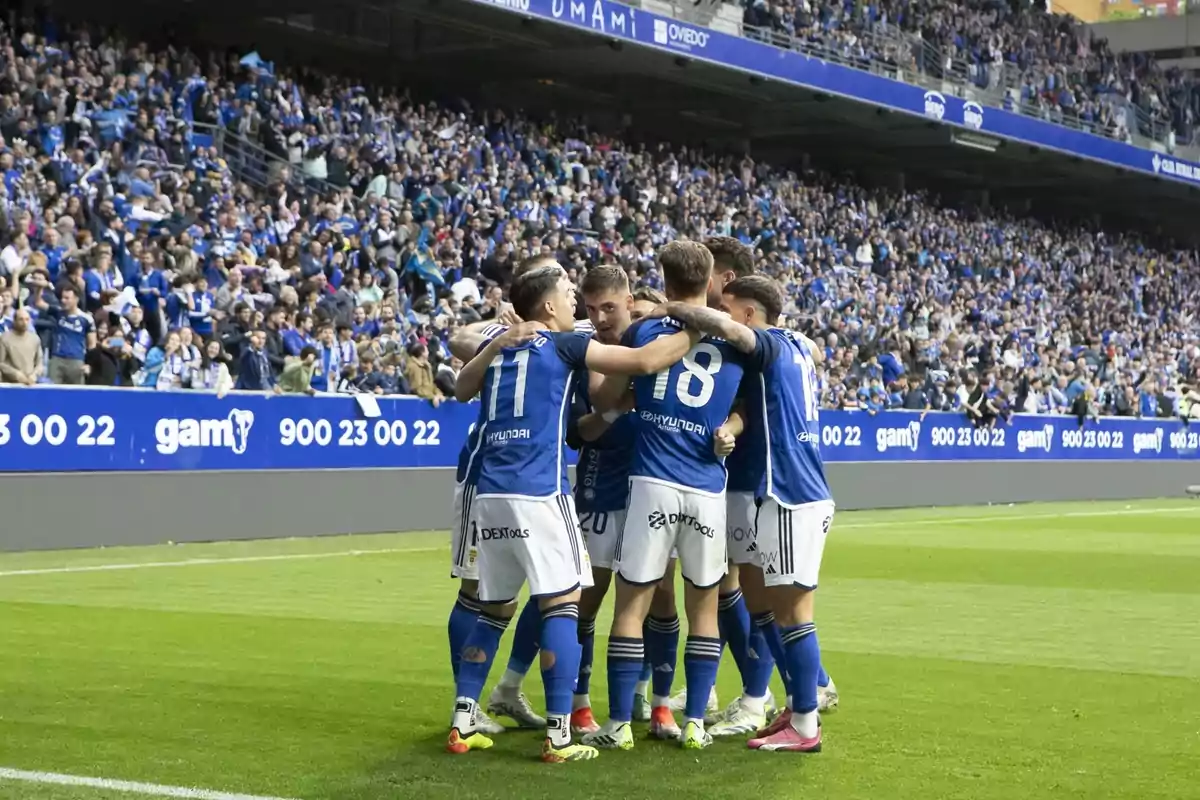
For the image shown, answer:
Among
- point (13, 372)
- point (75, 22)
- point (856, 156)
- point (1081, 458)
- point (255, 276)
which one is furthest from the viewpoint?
point (856, 156)

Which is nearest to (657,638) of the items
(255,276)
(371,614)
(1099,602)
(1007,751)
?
(1007,751)

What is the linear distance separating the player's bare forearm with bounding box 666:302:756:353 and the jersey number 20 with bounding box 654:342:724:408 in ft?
0.64

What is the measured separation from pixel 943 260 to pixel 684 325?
114ft

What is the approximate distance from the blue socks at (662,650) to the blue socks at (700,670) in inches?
13.9

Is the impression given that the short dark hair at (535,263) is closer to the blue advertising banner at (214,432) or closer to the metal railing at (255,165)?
the blue advertising banner at (214,432)

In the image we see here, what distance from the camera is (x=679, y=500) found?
6957 mm

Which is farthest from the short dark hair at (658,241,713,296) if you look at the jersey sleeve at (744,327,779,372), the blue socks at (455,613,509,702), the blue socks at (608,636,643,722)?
the blue socks at (455,613,509,702)

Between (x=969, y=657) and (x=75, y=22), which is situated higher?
(x=75, y=22)

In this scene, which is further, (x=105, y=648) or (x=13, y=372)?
(x=13, y=372)

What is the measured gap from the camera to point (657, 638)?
25.2 ft

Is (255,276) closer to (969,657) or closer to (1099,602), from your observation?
(1099,602)

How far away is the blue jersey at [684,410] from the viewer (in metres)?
6.98

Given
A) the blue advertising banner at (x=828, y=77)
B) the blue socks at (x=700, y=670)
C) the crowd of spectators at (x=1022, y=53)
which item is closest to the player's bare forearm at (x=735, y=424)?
the blue socks at (x=700, y=670)

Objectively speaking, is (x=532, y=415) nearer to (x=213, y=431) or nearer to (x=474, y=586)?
(x=474, y=586)
